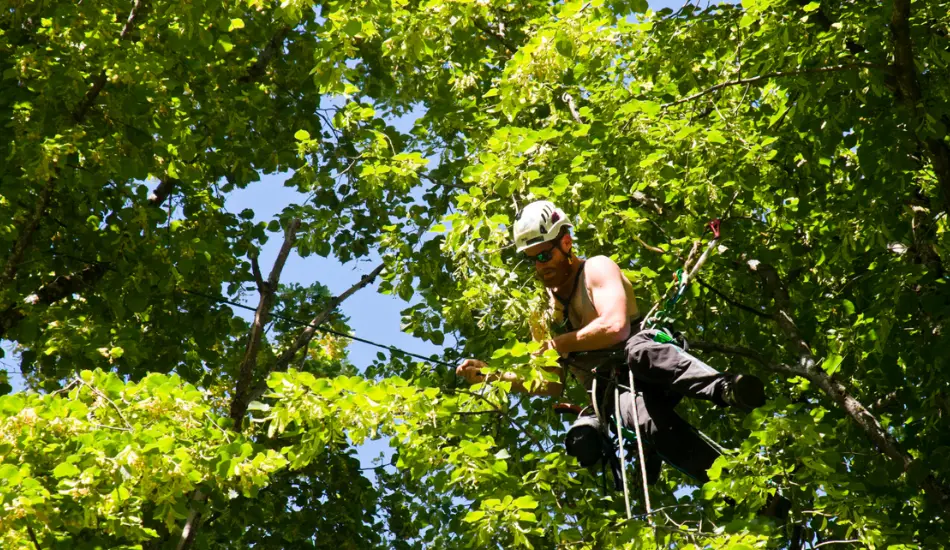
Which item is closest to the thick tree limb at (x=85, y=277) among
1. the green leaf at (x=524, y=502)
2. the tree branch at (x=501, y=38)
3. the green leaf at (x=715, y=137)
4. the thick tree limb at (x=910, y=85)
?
the tree branch at (x=501, y=38)

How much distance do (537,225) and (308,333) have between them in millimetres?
5098

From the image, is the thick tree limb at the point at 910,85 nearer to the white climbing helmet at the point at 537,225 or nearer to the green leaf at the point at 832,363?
the green leaf at the point at 832,363

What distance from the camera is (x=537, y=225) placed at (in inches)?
215

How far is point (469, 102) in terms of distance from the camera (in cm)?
820

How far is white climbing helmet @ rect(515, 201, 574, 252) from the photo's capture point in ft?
17.9

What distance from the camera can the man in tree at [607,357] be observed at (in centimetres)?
510

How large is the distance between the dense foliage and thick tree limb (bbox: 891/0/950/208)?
20 millimetres

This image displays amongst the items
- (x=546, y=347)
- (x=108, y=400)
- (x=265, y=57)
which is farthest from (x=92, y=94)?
(x=546, y=347)

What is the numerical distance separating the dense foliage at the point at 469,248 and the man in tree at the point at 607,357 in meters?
0.20

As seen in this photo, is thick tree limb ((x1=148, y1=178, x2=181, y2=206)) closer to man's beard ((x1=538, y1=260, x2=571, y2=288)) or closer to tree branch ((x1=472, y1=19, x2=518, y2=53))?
tree branch ((x1=472, y1=19, x2=518, y2=53))

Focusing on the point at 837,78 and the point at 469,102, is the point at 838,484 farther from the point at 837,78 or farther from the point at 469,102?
the point at 469,102

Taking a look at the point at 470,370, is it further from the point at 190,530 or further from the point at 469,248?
the point at 190,530

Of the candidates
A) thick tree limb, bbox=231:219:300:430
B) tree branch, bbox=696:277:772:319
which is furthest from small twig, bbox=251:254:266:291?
tree branch, bbox=696:277:772:319

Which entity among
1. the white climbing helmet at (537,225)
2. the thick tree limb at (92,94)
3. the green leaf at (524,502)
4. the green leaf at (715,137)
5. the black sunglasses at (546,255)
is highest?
the thick tree limb at (92,94)
